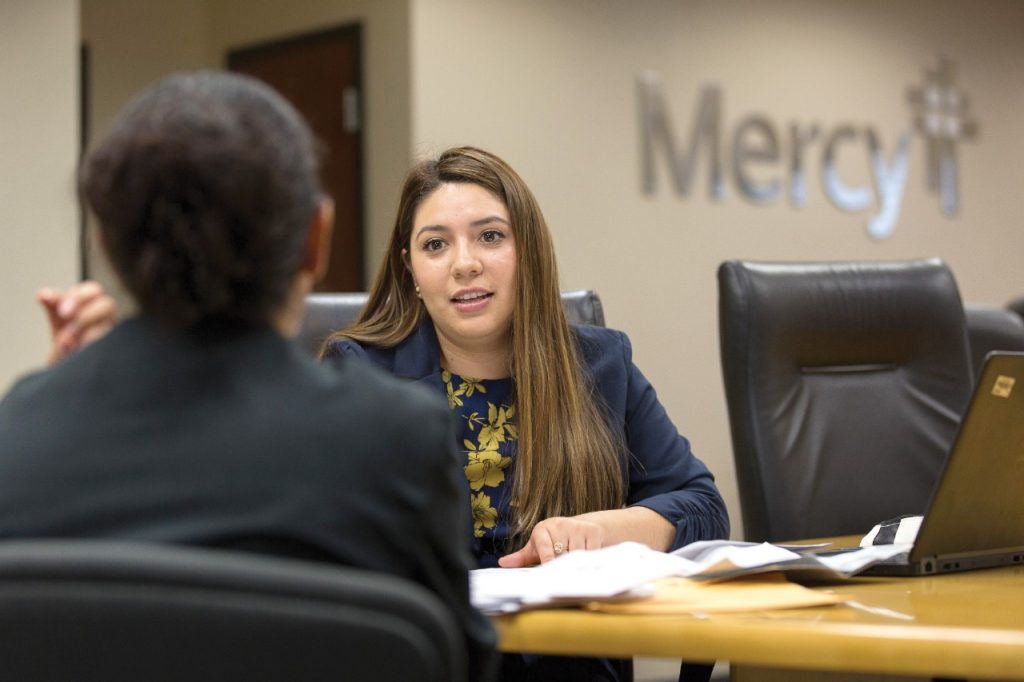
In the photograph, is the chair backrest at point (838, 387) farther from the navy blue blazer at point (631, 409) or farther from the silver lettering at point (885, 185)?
the silver lettering at point (885, 185)

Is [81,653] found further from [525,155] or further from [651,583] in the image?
[525,155]

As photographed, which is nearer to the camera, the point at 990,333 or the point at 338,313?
the point at 338,313

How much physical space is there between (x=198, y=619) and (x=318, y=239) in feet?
1.19

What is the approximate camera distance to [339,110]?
17.8 feet

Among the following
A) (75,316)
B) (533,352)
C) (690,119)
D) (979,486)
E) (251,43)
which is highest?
(251,43)

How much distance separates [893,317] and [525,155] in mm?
2807

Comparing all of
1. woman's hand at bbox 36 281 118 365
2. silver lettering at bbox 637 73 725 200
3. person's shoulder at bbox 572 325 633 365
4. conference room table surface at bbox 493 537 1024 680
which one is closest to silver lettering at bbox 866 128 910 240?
silver lettering at bbox 637 73 725 200

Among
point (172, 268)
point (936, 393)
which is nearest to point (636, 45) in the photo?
point (936, 393)

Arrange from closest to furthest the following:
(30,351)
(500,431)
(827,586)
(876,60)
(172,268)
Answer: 1. (172,268)
2. (827,586)
3. (500,431)
4. (30,351)
5. (876,60)

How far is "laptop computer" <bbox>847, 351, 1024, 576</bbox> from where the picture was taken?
1.44 metres

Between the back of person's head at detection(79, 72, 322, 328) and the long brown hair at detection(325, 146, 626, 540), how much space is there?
1089 millimetres

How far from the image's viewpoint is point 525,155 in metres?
5.11

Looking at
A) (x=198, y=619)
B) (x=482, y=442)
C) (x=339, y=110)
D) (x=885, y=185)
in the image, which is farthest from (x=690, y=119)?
(x=198, y=619)

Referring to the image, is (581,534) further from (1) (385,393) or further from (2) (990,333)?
(2) (990,333)
